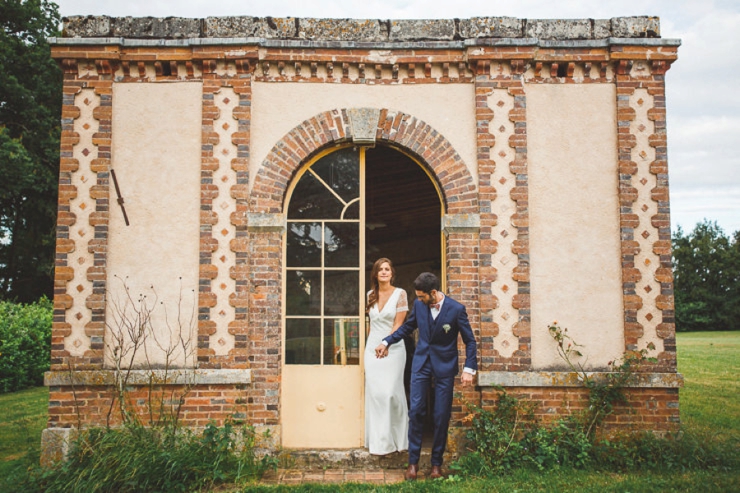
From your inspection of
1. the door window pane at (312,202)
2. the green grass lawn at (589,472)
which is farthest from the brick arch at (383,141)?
the green grass lawn at (589,472)

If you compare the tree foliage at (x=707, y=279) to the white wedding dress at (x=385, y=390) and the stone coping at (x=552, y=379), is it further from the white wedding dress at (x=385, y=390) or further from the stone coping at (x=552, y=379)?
the white wedding dress at (x=385, y=390)

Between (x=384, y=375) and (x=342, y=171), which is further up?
(x=342, y=171)

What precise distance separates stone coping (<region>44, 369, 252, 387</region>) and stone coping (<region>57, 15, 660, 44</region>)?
378cm

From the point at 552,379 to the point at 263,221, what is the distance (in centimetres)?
360

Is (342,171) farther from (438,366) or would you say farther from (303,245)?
(438,366)

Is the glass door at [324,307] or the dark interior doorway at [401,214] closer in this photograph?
the glass door at [324,307]

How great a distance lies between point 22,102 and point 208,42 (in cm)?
1396

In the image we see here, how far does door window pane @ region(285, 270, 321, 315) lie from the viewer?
621 centimetres

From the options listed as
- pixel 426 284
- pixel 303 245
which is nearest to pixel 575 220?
pixel 426 284

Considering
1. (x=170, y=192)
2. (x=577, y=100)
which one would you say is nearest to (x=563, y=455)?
(x=577, y=100)

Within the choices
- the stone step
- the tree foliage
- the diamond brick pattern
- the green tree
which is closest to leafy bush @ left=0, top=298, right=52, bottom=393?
the green tree

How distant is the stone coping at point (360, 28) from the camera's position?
6.28 m

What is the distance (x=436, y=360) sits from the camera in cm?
547

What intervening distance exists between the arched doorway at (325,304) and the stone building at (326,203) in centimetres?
2
